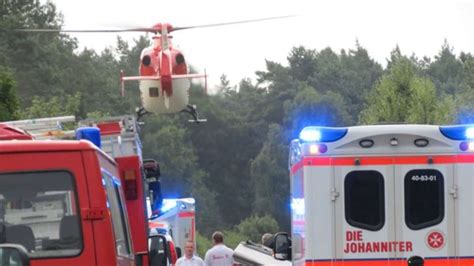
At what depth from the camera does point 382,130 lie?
13172 millimetres

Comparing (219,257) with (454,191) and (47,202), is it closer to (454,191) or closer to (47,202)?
(454,191)

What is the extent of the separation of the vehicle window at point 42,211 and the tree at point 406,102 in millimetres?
30353

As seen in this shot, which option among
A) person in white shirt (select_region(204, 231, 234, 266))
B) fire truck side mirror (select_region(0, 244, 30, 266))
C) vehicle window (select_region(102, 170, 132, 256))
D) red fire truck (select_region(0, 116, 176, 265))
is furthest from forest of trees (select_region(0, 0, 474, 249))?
fire truck side mirror (select_region(0, 244, 30, 266))

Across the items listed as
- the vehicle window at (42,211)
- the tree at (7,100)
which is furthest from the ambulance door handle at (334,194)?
the tree at (7,100)

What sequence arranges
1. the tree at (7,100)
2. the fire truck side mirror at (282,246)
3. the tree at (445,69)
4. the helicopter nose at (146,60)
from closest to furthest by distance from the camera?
the fire truck side mirror at (282,246), the tree at (7,100), the helicopter nose at (146,60), the tree at (445,69)

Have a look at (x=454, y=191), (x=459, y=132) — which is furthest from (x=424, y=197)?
(x=459, y=132)

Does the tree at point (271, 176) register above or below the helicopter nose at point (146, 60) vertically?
below

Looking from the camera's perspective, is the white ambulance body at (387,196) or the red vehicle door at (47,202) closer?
the red vehicle door at (47,202)

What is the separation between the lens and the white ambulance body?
512 inches

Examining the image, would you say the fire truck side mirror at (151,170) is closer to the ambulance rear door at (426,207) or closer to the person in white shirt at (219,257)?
the ambulance rear door at (426,207)

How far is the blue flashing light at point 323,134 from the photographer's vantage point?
13.1 m

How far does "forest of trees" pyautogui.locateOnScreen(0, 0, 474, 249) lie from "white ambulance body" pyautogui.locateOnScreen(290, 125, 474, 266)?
59.1 metres

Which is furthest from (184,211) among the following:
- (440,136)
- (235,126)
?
(235,126)

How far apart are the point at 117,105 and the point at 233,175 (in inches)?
417
